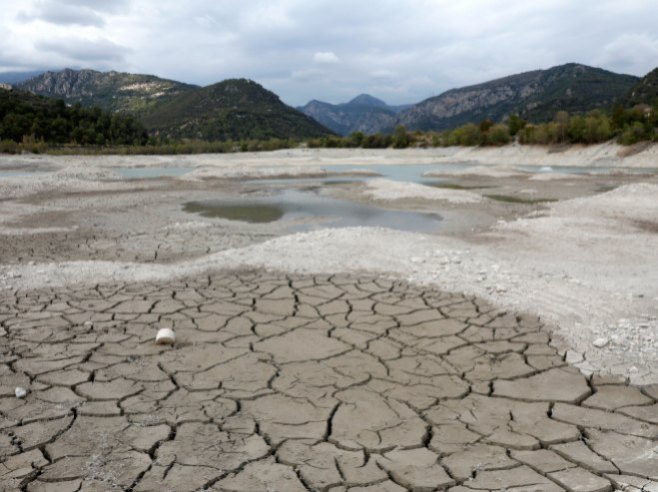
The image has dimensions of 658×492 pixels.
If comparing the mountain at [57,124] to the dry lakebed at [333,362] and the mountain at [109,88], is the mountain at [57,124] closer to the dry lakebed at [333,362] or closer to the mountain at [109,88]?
the dry lakebed at [333,362]

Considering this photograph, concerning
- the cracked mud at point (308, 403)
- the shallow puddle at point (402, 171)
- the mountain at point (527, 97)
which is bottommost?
the cracked mud at point (308, 403)

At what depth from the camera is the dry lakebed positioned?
3.05m

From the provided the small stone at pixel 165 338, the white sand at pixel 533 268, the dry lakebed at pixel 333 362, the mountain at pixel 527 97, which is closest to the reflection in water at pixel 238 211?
the dry lakebed at pixel 333 362

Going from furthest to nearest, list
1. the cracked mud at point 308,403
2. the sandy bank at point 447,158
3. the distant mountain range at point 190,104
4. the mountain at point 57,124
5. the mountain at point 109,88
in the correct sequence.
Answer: the mountain at point 109,88
the distant mountain range at point 190,104
the mountain at point 57,124
the sandy bank at point 447,158
the cracked mud at point 308,403

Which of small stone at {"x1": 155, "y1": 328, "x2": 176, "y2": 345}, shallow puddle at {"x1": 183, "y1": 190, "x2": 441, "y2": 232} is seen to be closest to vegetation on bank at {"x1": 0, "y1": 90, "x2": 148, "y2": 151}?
shallow puddle at {"x1": 183, "y1": 190, "x2": 441, "y2": 232}

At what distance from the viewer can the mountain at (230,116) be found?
79688 mm

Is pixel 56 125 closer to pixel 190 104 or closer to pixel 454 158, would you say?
pixel 454 158

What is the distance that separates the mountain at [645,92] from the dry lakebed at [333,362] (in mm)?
65189

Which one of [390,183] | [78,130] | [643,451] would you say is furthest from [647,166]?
[78,130]

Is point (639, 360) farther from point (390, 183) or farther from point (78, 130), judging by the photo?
point (78, 130)

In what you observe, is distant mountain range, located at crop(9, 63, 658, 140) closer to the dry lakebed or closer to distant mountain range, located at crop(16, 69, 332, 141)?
distant mountain range, located at crop(16, 69, 332, 141)

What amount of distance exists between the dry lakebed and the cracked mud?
2 centimetres

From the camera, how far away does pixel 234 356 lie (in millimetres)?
4641

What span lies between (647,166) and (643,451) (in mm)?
34592
